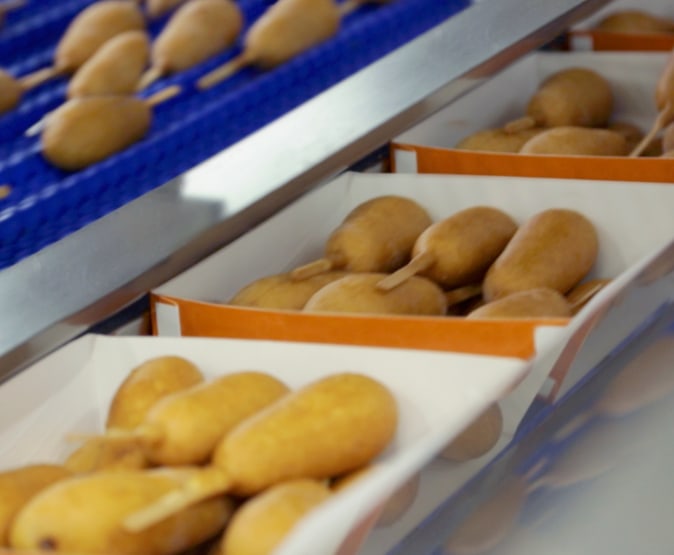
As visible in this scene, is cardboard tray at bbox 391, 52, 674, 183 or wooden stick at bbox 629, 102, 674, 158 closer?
cardboard tray at bbox 391, 52, 674, 183

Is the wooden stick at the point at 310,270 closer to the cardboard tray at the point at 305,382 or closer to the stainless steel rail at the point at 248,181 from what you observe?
the stainless steel rail at the point at 248,181

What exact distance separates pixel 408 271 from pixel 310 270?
0.11 metres

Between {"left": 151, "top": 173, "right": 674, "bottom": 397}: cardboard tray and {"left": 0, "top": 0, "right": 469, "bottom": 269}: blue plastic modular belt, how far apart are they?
204 mm

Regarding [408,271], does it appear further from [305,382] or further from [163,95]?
→ [163,95]

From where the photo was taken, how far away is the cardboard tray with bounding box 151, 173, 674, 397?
0.89m

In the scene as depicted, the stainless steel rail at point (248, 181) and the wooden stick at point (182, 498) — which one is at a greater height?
the stainless steel rail at point (248, 181)

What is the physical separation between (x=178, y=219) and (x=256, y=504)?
49 cm

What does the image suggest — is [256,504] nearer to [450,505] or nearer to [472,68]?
[450,505]

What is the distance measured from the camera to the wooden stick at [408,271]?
41.6 inches

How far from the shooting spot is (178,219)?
1.16 m

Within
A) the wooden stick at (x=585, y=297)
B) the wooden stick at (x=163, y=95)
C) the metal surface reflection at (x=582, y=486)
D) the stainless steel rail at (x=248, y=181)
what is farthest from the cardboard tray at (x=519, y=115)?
the wooden stick at (x=163, y=95)

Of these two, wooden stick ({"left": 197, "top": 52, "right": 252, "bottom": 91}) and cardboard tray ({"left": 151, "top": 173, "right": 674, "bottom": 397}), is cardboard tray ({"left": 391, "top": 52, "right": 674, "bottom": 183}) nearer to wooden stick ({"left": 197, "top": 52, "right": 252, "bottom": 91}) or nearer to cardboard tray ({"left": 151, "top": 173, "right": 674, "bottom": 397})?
cardboard tray ({"left": 151, "top": 173, "right": 674, "bottom": 397})

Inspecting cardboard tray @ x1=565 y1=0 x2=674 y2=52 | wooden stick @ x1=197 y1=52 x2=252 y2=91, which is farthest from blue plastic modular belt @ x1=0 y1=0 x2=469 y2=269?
cardboard tray @ x1=565 y1=0 x2=674 y2=52

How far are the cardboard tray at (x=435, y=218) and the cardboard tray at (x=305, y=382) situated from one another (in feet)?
0.16
